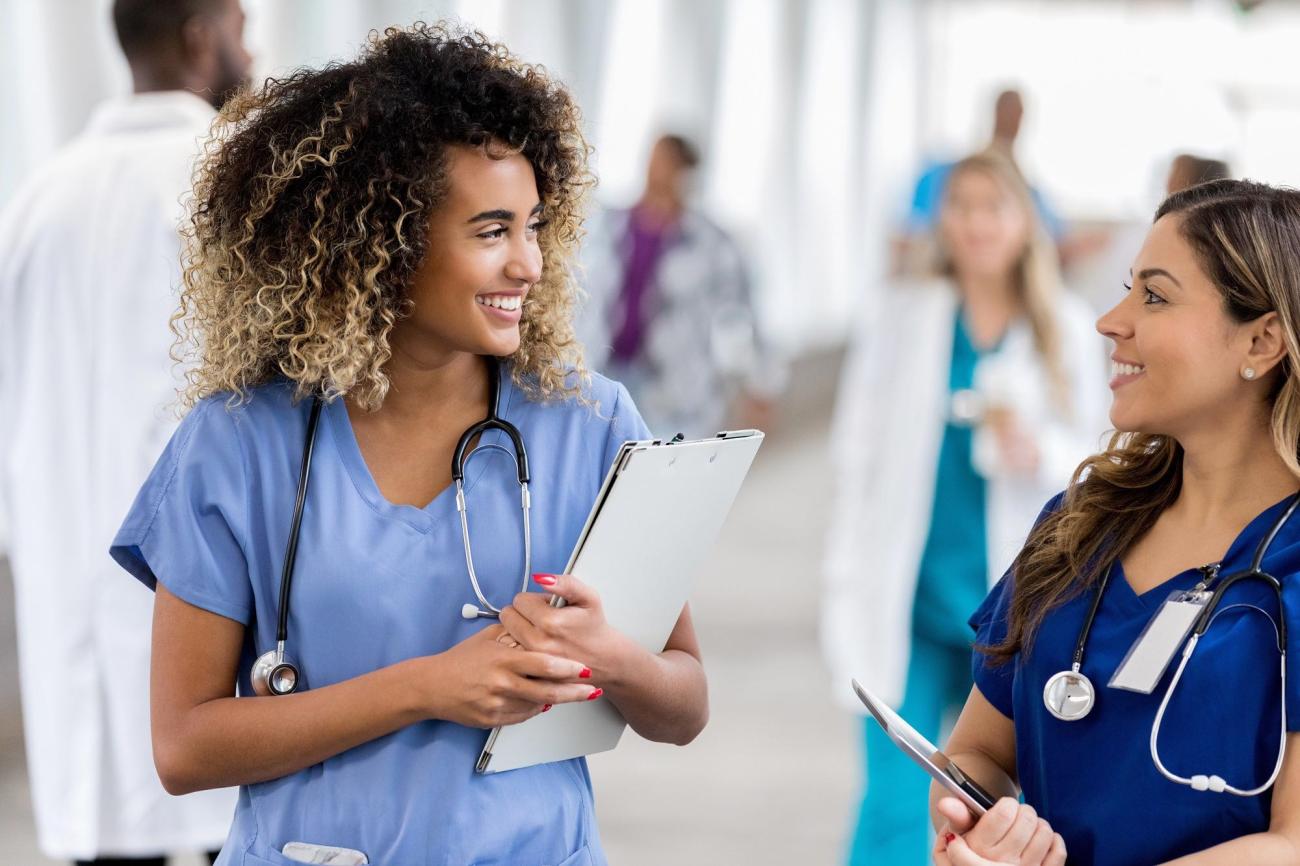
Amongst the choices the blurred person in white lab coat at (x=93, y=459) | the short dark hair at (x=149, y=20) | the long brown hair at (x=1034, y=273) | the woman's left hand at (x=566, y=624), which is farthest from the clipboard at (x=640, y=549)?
the long brown hair at (x=1034, y=273)

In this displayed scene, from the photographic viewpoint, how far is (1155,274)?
4.69ft

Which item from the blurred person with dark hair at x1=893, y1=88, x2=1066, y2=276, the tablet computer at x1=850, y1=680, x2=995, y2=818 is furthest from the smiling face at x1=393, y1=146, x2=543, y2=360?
the blurred person with dark hair at x1=893, y1=88, x2=1066, y2=276

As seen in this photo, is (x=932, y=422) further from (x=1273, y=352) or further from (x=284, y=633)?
(x=284, y=633)

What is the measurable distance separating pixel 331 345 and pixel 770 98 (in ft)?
32.3

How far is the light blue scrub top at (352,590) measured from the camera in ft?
4.53

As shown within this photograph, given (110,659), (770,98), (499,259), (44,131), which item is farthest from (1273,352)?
(770,98)

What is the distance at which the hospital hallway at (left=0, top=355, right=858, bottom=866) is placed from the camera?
11.7ft

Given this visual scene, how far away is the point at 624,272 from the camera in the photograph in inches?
232

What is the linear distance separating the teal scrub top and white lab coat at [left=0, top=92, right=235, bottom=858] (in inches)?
58.7

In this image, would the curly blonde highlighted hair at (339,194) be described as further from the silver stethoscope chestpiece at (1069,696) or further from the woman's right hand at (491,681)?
the silver stethoscope chestpiece at (1069,696)

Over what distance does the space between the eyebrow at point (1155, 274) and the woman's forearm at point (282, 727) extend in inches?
29.3

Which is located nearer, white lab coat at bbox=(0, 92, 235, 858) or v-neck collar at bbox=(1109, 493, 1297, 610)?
v-neck collar at bbox=(1109, 493, 1297, 610)

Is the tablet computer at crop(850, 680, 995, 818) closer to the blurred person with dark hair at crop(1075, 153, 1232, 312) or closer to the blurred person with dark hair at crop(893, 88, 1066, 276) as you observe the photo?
the blurred person with dark hair at crop(1075, 153, 1232, 312)

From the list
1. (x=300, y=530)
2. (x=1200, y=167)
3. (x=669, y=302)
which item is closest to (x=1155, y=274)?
(x=300, y=530)
